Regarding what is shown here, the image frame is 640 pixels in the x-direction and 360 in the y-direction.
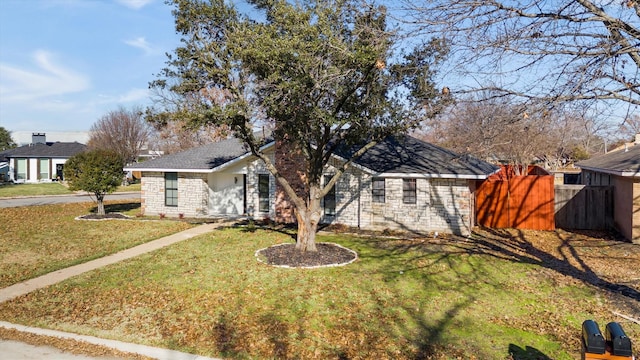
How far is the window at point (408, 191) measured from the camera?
15.5m

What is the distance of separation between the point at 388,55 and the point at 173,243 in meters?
9.09

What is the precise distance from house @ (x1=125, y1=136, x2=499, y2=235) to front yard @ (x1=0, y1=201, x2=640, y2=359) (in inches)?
131

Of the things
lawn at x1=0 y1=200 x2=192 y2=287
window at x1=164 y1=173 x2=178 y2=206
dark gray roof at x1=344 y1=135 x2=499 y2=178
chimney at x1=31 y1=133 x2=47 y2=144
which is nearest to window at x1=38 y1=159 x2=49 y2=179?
chimney at x1=31 y1=133 x2=47 y2=144

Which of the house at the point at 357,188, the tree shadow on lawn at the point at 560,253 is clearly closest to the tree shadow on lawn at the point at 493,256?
the tree shadow on lawn at the point at 560,253

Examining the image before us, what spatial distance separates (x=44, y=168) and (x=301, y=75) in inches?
1819

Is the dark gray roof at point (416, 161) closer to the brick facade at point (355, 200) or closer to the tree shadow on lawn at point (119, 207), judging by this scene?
the brick facade at point (355, 200)

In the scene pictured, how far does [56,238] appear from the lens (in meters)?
14.0

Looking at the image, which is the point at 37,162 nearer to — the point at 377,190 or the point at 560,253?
the point at 377,190

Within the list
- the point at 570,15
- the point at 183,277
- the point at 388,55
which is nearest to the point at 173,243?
the point at 183,277

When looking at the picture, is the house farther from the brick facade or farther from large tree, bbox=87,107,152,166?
large tree, bbox=87,107,152,166

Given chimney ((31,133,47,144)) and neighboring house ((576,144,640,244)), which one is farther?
chimney ((31,133,47,144))

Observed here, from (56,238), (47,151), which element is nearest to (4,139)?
(47,151)

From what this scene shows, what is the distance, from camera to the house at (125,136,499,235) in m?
15.0

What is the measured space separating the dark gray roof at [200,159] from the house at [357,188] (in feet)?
0.18
